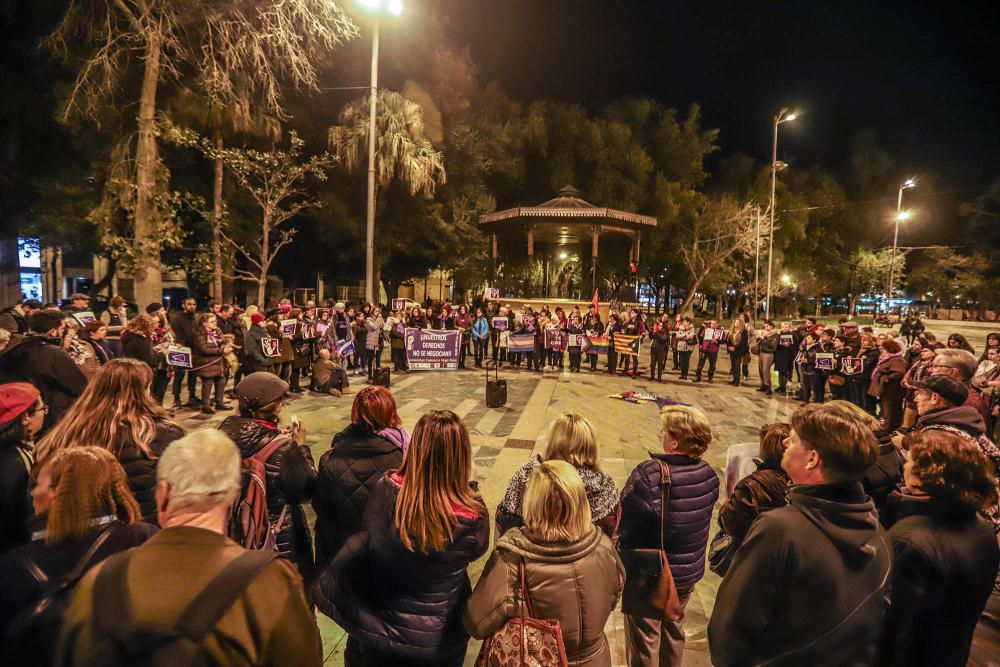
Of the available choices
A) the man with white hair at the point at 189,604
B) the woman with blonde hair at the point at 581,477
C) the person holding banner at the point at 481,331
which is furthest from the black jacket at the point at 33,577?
the person holding banner at the point at 481,331

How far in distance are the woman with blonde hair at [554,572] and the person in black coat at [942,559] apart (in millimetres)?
1236

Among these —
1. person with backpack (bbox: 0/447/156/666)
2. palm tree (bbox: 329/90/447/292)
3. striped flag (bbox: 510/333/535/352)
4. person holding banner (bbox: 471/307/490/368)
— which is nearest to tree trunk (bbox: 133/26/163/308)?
palm tree (bbox: 329/90/447/292)

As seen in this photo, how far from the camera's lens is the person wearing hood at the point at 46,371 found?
5047mm

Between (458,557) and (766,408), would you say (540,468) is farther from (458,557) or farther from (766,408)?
(766,408)

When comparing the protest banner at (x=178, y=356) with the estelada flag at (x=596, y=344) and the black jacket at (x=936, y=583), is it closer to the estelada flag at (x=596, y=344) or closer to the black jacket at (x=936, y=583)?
the black jacket at (x=936, y=583)

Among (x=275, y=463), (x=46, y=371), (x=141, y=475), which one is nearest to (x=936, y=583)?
(x=275, y=463)

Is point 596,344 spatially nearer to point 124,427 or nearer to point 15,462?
point 124,427

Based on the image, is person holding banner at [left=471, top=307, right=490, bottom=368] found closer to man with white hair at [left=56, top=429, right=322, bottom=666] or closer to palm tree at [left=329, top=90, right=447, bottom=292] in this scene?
palm tree at [left=329, top=90, right=447, bottom=292]

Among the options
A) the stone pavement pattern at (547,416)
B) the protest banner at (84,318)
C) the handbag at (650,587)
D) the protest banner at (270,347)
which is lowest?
the stone pavement pattern at (547,416)

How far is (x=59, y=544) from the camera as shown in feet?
6.19

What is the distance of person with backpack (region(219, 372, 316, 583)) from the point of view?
9.59 feet

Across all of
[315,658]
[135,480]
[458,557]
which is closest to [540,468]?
[458,557]

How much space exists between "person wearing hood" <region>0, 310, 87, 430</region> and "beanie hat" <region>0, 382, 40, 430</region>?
2818mm

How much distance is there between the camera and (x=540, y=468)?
7.11ft
